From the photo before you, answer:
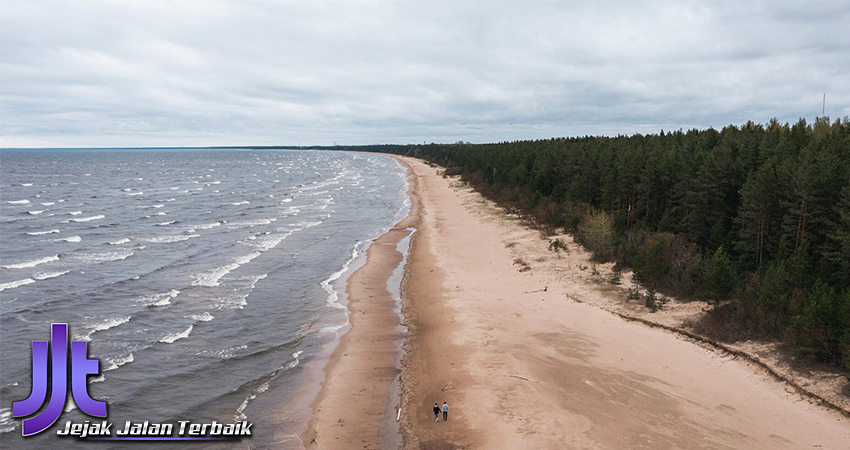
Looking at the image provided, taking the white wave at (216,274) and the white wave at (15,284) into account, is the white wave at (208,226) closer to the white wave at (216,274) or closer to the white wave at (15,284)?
the white wave at (216,274)

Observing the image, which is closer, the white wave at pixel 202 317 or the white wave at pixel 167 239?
the white wave at pixel 202 317

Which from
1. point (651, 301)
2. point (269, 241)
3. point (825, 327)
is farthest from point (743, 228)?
point (269, 241)

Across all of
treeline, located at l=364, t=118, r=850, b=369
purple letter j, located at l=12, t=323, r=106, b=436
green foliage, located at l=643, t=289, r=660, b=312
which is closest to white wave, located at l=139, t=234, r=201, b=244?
purple letter j, located at l=12, t=323, r=106, b=436

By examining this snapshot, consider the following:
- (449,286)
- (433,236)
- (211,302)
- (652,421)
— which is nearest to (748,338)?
(652,421)

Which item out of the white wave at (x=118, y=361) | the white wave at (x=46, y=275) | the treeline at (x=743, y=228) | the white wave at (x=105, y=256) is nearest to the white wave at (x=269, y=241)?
the white wave at (x=105, y=256)

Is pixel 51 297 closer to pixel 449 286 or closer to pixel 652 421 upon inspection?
pixel 449 286

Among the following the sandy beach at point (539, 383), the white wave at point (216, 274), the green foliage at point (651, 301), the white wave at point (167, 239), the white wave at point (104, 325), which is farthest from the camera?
the white wave at point (167, 239)

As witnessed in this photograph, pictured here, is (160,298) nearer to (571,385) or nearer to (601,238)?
(571,385)
